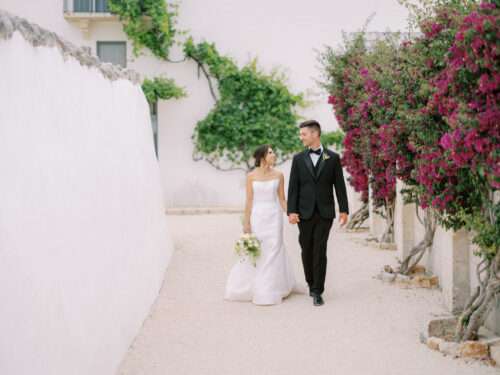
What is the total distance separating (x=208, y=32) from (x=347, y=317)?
1335 centimetres

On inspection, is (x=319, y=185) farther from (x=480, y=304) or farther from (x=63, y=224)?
(x=63, y=224)

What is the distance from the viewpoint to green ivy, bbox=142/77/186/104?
18016 mm

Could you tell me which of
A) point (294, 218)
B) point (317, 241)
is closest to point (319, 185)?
point (294, 218)

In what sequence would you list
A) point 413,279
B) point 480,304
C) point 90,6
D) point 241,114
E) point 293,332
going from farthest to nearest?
point 241,114 < point 90,6 < point 413,279 < point 293,332 < point 480,304

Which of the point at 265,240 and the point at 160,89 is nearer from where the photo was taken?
the point at 265,240

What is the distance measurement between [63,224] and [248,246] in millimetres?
3515

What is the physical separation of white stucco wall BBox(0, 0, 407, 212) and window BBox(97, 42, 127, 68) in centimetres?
18

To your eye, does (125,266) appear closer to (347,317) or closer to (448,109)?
(347,317)

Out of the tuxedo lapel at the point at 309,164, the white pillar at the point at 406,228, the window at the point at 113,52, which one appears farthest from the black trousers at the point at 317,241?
the window at the point at 113,52

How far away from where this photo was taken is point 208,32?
18.7 meters

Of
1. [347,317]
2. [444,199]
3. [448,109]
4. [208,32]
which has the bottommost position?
[347,317]

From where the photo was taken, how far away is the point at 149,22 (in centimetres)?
1828

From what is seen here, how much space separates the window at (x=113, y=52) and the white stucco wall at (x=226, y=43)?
0.18 meters

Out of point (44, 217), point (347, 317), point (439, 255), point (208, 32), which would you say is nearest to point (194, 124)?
point (208, 32)
